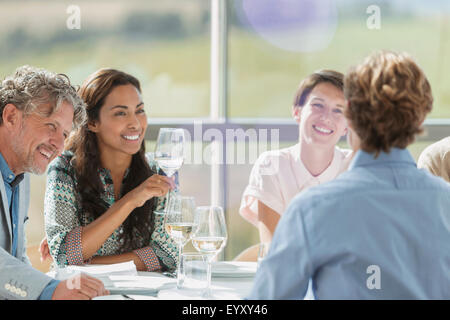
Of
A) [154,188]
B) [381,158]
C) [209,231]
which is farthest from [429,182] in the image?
[154,188]

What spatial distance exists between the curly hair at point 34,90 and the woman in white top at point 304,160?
3.23ft

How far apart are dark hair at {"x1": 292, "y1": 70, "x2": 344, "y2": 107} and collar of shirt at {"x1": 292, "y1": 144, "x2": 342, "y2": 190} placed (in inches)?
9.6

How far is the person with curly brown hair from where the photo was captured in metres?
1.15

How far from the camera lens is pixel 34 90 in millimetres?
2004

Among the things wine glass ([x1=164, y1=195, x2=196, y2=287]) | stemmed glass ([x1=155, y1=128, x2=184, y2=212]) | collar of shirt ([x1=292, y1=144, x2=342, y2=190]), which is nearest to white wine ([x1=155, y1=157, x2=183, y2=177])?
stemmed glass ([x1=155, y1=128, x2=184, y2=212])

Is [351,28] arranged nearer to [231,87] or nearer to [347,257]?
[231,87]

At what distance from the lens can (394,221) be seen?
117cm

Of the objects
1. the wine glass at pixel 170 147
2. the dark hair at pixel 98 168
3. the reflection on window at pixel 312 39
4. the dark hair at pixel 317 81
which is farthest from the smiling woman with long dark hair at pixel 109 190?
the reflection on window at pixel 312 39

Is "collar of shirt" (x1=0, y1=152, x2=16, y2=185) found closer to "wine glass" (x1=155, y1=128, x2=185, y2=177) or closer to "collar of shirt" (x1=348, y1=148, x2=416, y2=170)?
"wine glass" (x1=155, y1=128, x2=185, y2=177)

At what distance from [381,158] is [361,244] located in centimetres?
21

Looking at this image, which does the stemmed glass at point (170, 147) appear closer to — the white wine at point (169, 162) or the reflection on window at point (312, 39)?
the white wine at point (169, 162)

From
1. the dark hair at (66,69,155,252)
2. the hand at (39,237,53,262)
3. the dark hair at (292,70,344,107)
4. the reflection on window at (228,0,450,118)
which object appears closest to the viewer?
the hand at (39,237,53,262)

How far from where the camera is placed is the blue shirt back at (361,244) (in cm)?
115
